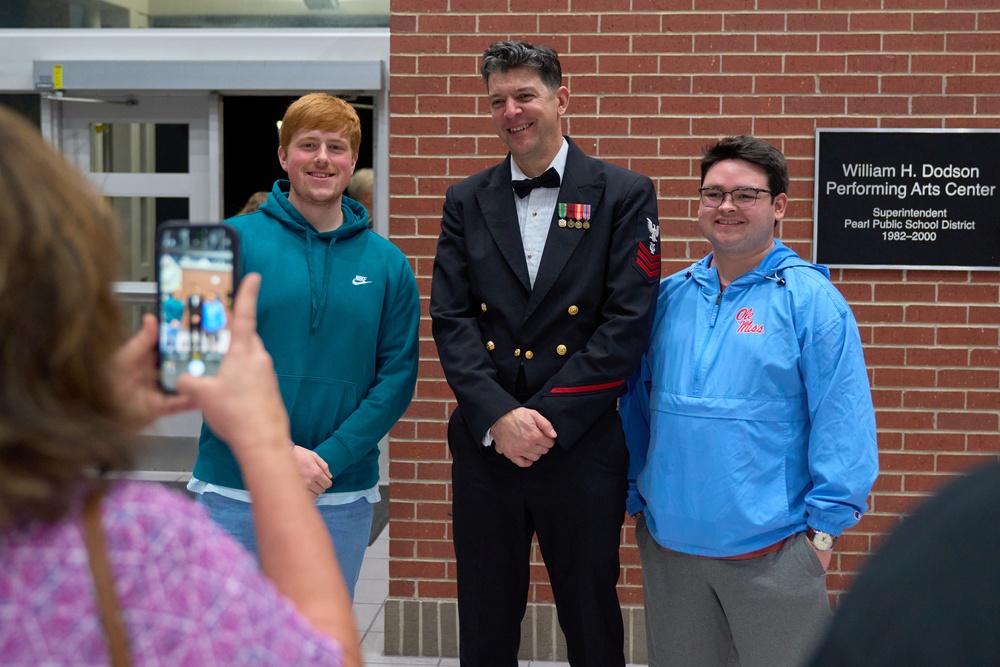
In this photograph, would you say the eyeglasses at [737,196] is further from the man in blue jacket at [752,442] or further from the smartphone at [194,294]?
the smartphone at [194,294]

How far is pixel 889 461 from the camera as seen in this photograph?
4.42 meters

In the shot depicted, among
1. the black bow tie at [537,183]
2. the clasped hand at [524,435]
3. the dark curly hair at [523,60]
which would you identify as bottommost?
the clasped hand at [524,435]

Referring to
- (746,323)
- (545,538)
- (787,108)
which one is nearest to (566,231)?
(746,323)

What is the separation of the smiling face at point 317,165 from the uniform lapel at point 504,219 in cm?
44

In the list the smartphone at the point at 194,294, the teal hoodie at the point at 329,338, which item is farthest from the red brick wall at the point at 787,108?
the smartphone at the point at 194,294

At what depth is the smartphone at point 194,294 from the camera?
1.42 m

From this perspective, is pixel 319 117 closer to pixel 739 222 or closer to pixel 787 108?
pixel 739 222

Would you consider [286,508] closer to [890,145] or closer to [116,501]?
[116,501]

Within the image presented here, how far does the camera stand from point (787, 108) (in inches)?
172

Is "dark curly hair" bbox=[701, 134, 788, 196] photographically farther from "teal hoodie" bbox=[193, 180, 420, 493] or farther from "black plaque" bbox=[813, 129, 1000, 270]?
"black plaque" bbox=[813, 129, 1000, 270]

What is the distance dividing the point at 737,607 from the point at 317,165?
5.86 ft

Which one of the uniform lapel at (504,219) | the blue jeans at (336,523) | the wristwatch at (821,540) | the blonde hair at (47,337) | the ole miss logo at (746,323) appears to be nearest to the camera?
the blonde hair at (47,337)

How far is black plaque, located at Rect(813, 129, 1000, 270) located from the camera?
4359 millimetres

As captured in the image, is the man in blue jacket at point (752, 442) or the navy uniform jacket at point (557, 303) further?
the navy uniform jacket at point (557, 303)
